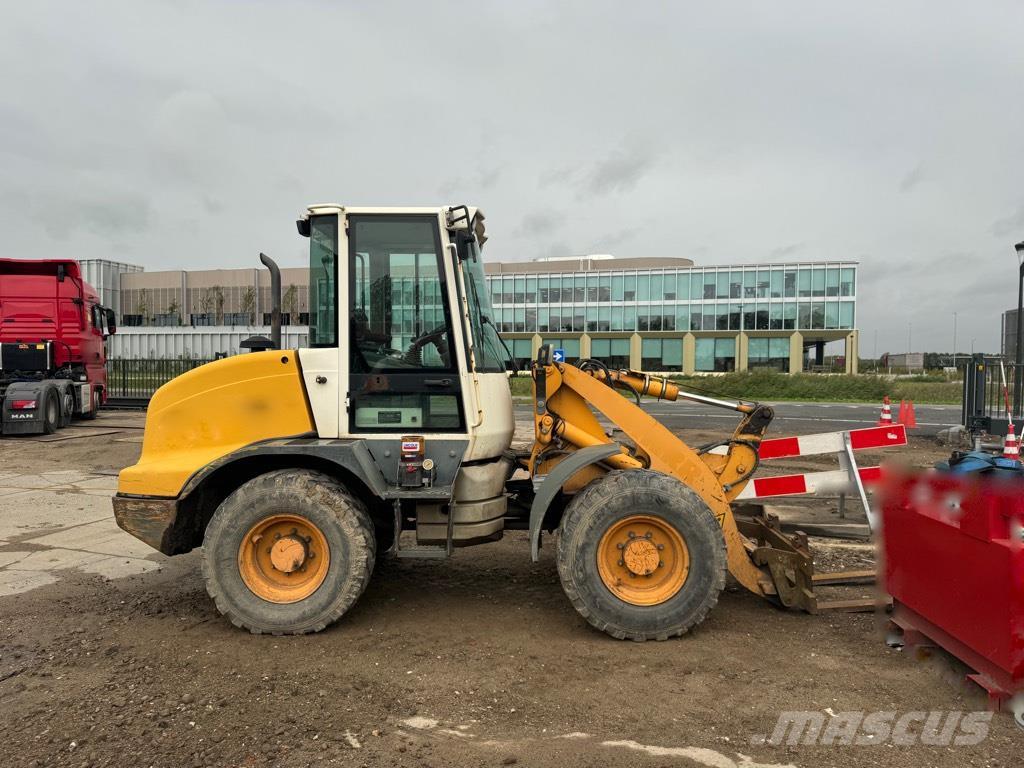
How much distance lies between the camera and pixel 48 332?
16.0m

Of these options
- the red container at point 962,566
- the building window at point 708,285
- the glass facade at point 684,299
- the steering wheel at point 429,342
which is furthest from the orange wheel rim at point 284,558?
the building window at point 708,285

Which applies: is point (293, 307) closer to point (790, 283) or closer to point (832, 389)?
point (832, 389)

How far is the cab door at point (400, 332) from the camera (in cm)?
449

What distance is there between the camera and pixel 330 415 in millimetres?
4477

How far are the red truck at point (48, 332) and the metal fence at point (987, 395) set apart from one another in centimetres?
1869

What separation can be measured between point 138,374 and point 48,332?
9013mm

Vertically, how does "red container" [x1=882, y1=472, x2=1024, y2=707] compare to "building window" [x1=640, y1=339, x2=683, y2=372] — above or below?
below

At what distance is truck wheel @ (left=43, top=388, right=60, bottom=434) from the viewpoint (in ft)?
47.6

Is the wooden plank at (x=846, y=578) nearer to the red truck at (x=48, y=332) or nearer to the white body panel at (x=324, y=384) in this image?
the white body panel at (x=324, y=384)

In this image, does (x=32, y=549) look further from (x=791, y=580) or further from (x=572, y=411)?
(x=791, y=580)

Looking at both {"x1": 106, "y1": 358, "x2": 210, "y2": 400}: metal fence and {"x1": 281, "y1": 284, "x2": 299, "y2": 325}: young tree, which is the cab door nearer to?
{"x1": 281, "y1": 284, "x2": 299, "y2": 325}: young tree

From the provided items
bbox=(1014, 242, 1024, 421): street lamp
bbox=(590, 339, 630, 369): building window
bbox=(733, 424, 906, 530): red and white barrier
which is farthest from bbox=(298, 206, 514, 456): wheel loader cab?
bbox=(590, 339, 630, 369): building window

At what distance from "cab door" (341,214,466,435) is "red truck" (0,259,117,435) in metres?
13.4

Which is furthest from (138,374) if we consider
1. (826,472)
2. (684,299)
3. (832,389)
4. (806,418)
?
(684,299)
